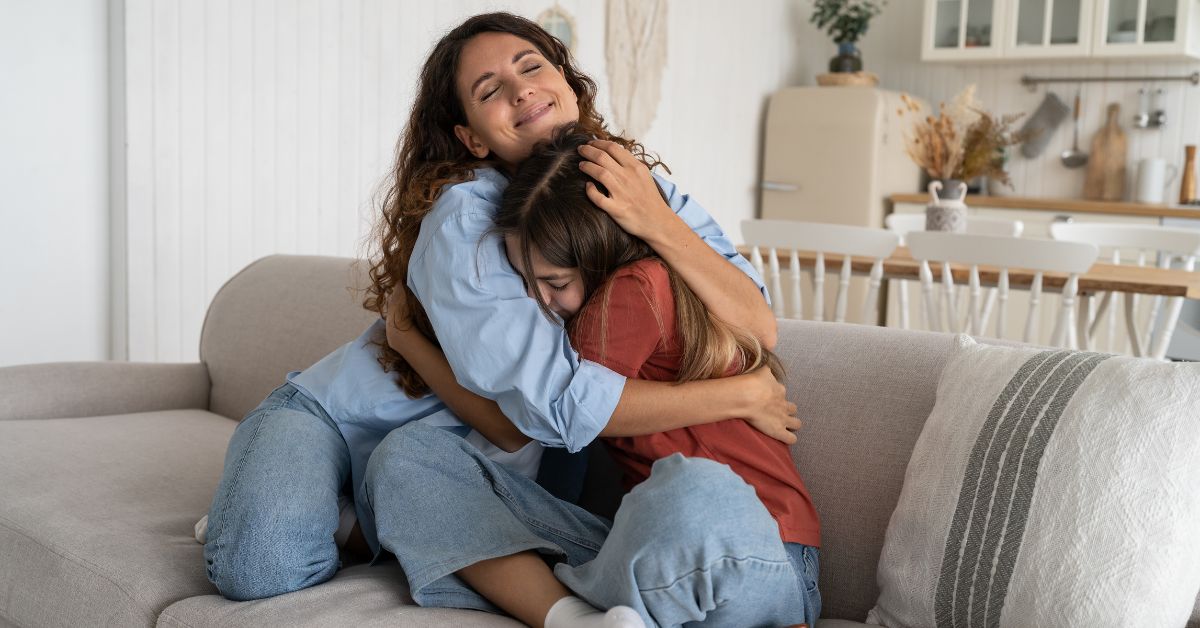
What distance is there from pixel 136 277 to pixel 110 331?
173mm

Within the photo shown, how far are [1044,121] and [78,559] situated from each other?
5.15 metres

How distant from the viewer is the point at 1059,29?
16.7 feet

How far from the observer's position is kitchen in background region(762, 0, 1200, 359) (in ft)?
16.1

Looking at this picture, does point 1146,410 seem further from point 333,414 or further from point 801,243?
point 801,243

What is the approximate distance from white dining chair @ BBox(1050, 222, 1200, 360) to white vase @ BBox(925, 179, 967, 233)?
390 mm

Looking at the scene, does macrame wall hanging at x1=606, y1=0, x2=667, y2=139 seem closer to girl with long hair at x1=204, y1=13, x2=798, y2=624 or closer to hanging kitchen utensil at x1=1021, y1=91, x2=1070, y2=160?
hanging kitchen utensil at x1=1021, y1=91, x2=1070, y2=160

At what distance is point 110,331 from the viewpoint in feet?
9.44

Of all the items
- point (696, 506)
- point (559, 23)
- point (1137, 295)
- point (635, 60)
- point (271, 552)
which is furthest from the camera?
point (635, 60)

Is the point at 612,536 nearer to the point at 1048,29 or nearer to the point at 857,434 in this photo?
the point at 857,434

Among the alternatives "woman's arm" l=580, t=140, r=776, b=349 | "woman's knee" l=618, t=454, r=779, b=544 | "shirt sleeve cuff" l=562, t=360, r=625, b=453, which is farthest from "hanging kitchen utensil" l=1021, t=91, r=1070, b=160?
"woman's knee" l=618, t=454, r=779, b=544

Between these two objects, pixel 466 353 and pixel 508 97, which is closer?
pixel 466 353

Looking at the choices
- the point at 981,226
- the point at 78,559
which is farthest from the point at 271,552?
the point at 981,226

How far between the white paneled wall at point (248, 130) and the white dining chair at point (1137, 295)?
82.9 inches

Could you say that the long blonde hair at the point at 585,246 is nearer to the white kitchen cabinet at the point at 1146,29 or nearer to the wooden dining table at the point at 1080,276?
the wooden dining table at the point at 1080,276
